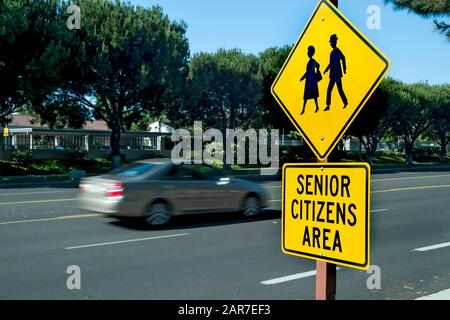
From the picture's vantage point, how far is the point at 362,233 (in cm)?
272

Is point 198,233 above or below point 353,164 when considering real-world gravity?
below

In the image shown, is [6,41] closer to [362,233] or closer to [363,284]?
[363,284]

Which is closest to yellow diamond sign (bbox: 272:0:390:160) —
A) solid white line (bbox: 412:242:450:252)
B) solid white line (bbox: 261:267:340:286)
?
solid white line (bbox: 261:267:340:286)

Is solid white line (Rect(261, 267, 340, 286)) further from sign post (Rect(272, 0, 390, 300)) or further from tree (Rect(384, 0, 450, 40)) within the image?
tree (Rect(384, 0, 450, 40))

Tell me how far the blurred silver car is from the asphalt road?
0.40m

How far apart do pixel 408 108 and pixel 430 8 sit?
4269 cm

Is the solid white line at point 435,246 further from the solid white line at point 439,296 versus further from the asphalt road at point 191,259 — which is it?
the solid white line at point 439,296

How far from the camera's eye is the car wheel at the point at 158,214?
432 inches

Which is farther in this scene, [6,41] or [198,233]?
[6,41]

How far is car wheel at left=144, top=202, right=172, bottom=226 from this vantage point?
11.0 m

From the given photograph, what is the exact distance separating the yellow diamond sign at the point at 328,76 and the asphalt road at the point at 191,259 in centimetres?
343

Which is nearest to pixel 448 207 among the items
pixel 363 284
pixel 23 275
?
pixel 363 284

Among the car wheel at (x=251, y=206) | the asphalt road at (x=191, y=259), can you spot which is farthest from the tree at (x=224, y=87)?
the asphalt road at (x=191, y=259)

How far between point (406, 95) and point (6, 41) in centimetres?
3921
